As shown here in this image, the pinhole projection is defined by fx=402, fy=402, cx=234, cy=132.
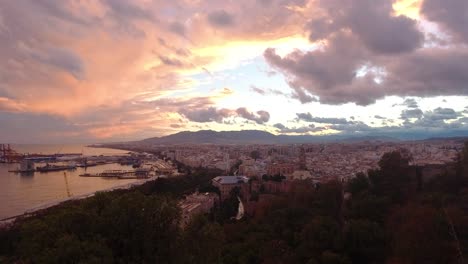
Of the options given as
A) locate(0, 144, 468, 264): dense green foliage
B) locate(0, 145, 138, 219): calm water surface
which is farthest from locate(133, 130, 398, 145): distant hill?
locate(0, 144, 468, 264): dense green foliage

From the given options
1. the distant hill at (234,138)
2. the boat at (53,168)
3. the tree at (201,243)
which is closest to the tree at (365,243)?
the tree at (201,243)

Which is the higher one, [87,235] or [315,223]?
[87,235]

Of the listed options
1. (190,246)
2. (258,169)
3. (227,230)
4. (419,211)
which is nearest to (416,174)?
(419,211)

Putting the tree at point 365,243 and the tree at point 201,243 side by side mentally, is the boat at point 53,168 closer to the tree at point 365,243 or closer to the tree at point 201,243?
the tree at point 365,243

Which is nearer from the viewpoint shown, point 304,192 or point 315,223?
point 315,223

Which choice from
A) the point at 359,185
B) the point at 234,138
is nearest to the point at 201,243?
the point at 359,185

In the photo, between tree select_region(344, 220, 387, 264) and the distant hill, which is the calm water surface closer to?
tree select_region(344, 220, 387, 264)

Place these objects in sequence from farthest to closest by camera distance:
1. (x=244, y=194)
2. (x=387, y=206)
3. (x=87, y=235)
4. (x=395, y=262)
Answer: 1. (x=244, y=194)
2. (x=387, y=206)
3. (x=395, y=262)
4. (x=87, y=235)

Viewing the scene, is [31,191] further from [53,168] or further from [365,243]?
[365,243]

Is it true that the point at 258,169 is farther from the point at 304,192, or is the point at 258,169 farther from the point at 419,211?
the point at 419,211
